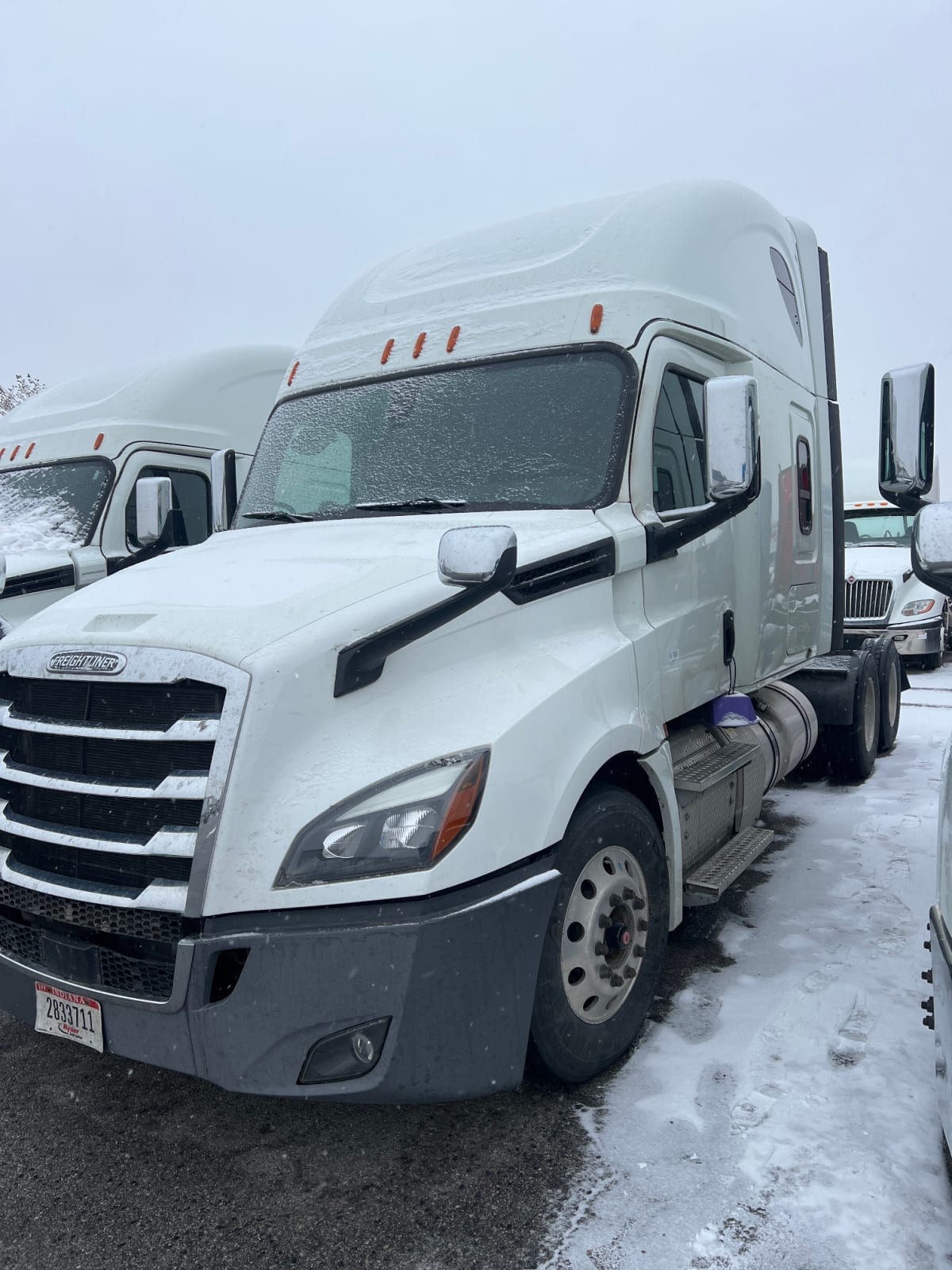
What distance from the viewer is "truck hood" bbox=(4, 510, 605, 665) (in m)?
2.87

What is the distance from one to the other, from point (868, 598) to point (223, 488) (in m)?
11.5

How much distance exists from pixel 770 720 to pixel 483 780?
12.5 feet

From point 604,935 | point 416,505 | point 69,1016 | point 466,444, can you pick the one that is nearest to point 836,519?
point 466,444

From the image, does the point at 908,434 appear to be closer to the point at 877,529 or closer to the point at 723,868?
the point at 723,868

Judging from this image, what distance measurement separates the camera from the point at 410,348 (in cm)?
451

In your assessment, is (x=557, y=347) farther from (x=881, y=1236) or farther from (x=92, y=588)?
(x=881, y=1236)

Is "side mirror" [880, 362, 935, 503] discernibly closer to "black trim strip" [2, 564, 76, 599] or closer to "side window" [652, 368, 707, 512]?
"side window" [652, 368, 707, 512]

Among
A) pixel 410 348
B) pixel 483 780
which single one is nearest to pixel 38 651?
pixel 483 780

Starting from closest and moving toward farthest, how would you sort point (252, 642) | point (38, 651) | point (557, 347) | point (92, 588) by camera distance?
point (252, 642), point (38, 651), point (92, 588), point (557, 347)

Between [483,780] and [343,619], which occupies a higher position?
[343,619]

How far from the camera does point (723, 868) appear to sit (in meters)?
4.40

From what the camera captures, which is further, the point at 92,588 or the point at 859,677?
the point at 859,677

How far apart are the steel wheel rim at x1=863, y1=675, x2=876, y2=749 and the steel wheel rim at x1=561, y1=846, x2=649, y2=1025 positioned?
4.77 metres

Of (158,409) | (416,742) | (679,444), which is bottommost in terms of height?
(416,742)
